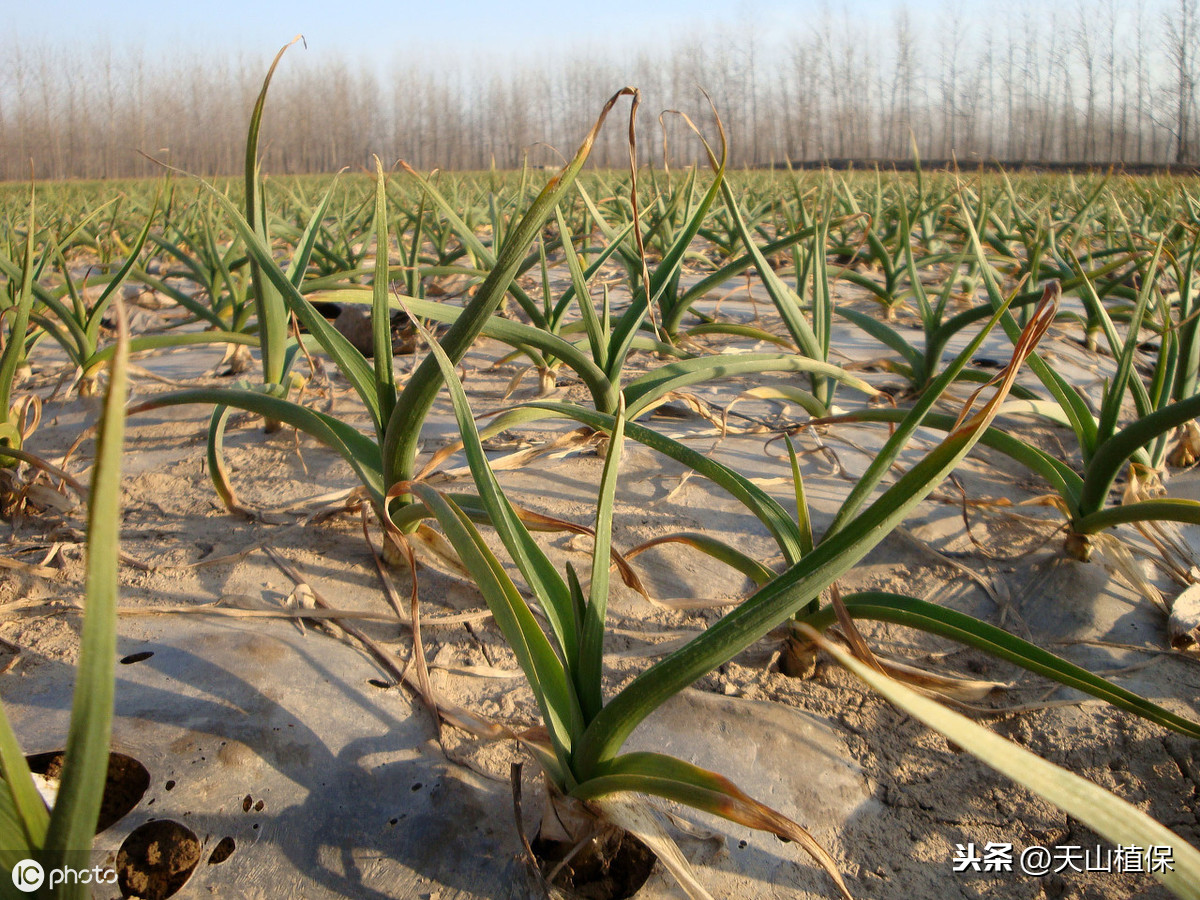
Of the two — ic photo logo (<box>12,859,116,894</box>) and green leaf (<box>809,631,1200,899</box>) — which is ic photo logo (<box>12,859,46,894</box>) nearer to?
ic photo logo (<box>12,859,116,894</box>)

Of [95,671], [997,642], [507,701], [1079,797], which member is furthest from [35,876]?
[997,642]

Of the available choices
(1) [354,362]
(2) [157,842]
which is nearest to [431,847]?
(2) [157,842]

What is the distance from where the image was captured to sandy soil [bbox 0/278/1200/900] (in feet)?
2.11

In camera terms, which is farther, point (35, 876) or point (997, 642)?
point (997, 642)

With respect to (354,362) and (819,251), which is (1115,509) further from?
(354,362)

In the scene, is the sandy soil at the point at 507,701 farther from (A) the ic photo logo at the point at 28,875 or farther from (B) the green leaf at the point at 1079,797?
(B) the green leaf at the point at 1079,797

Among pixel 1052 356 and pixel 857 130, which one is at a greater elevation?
pixel 857 130

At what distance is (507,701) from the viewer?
32.0 inches

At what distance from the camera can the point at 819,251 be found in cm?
158

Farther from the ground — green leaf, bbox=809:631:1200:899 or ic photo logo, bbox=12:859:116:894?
green leaf, bbox=809:631:1200:899

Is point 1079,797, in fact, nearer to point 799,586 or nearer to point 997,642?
point 799,586

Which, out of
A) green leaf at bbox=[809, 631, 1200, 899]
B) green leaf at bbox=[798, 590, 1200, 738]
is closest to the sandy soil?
green leaf at bbox=[798, 590, 1200, 738]

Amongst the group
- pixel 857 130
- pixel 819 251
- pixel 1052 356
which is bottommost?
pixel 1052 356

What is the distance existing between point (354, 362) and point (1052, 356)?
1898mm
